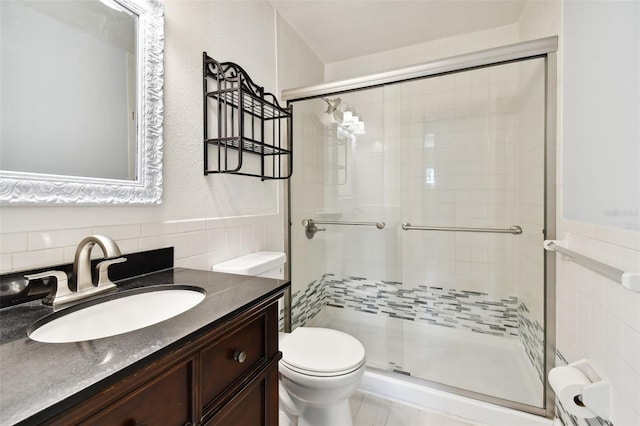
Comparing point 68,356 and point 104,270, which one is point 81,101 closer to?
point 104,270

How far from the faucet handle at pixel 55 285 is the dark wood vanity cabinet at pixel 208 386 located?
16.7 inches

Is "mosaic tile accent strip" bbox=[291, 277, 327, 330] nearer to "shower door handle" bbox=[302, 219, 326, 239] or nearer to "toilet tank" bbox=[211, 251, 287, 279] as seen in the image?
"shower door handle" bbox=[302, 219, 326, 239]

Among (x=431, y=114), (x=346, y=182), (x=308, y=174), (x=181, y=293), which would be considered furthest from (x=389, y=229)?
(x=181, y=293)

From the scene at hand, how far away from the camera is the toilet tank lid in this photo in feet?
4.29

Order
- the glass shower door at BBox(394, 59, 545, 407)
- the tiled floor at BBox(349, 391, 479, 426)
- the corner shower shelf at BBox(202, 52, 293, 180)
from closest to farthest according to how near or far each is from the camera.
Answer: the corner shower shelf at BBox(202, 52, 293, 180) → the tiled floor at BBox(349, 391, 479, 426) → the glass shower door at BBox(394, 59, 545, 407)

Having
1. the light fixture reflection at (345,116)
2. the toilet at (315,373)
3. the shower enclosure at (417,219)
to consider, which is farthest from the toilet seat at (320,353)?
the light fixture reflection at (345,116)

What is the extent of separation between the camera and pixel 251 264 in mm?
1382

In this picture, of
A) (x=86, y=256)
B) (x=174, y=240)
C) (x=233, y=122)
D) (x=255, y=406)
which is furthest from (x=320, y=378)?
(x=233, y=122)

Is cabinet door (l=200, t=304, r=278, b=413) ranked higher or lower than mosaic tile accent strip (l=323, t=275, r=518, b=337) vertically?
higher

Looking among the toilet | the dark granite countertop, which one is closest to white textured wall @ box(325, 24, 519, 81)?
the toilet

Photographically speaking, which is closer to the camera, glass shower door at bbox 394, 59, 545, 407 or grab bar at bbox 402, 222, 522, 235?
glass shower door at bbox 394, 59, 545, 407

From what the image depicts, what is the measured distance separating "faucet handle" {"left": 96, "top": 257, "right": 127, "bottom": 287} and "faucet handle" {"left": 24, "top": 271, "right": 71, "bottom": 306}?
7 cm

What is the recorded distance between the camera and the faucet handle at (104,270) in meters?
0.80

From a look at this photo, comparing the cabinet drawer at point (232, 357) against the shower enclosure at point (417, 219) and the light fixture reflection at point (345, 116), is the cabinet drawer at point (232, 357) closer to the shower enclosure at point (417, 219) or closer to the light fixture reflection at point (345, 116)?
the shower enclosure at point (417, 219)
